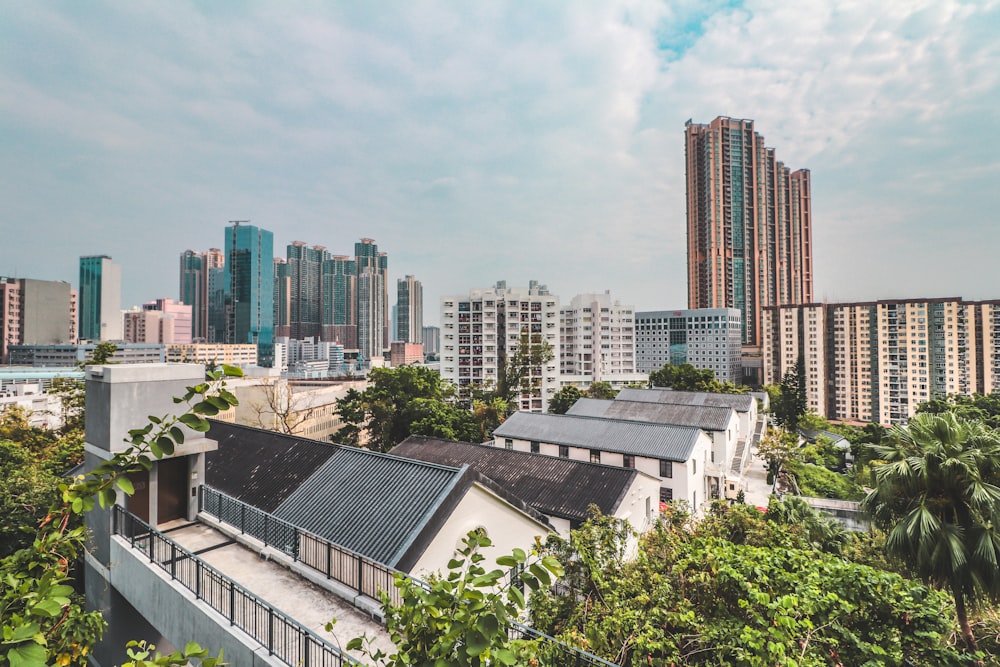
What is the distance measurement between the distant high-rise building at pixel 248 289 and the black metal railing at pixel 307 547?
180959 millimetres

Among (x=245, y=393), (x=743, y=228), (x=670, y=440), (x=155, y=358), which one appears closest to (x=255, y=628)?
(x=670, y=440)

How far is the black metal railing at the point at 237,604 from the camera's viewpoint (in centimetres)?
545

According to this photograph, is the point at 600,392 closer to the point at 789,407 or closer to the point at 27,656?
the point at 789,407

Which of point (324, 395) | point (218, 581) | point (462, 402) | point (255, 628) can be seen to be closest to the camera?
point (255, 628)

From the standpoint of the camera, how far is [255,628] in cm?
614

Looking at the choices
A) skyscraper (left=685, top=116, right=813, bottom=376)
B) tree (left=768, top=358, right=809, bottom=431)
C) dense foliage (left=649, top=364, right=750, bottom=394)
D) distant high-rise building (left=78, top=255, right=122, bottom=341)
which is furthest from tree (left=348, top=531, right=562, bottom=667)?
distant high-rise building (left=78, top=255, right=122, bottom=341)

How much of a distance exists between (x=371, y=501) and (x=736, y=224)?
11601 centimetres

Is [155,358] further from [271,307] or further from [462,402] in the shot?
[462,402]

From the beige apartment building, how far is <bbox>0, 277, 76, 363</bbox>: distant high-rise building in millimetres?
161659

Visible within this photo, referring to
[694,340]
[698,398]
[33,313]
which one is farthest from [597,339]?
[33,313]

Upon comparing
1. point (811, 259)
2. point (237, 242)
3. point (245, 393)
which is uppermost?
point (237, 242)

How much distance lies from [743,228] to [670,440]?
325ft

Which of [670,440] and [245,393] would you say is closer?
[670,440]

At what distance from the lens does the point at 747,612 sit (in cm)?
638
